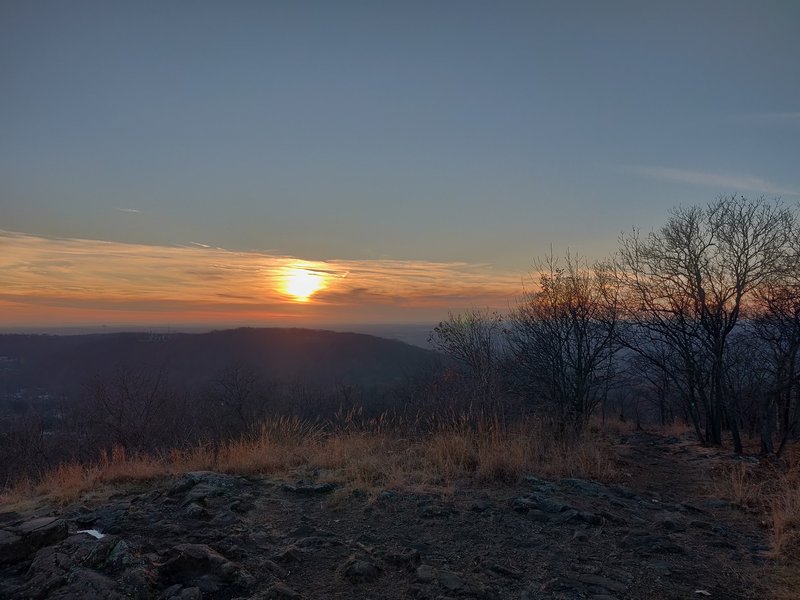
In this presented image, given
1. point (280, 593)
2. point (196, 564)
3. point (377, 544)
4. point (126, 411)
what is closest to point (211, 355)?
point (126, 411)

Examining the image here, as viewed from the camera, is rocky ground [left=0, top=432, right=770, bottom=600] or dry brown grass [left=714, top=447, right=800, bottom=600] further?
dry brown grass [left=714, top=447, right=800, bottom=600]

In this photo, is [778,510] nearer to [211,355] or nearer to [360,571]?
[360,571]

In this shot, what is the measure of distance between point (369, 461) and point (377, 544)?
241 cm

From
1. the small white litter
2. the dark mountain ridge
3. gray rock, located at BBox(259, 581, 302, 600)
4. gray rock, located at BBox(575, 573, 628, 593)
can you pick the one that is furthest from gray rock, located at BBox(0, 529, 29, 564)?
the dark mountain ridge

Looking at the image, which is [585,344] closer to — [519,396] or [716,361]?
[519,396]

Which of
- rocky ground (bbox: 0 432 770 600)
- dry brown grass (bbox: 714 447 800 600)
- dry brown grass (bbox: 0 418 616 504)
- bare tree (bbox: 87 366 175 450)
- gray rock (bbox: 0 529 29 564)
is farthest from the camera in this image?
bare tree (bbox: 87 366 175 450)

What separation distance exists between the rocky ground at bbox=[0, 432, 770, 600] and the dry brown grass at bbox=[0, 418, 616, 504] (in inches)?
16.9

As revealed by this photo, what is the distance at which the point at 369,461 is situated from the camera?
21.7 ft

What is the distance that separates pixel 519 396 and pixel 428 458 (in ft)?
20.4

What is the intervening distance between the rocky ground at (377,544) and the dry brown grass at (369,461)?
429 millimetres

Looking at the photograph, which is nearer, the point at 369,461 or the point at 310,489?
the point at 310,489

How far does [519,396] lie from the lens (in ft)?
41.0

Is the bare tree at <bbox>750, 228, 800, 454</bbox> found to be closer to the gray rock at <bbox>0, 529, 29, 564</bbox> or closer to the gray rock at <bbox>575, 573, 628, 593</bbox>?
the gray rock at <bbox>575, 573, 628, 593</bbox>

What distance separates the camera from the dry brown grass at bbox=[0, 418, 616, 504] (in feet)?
19.8
